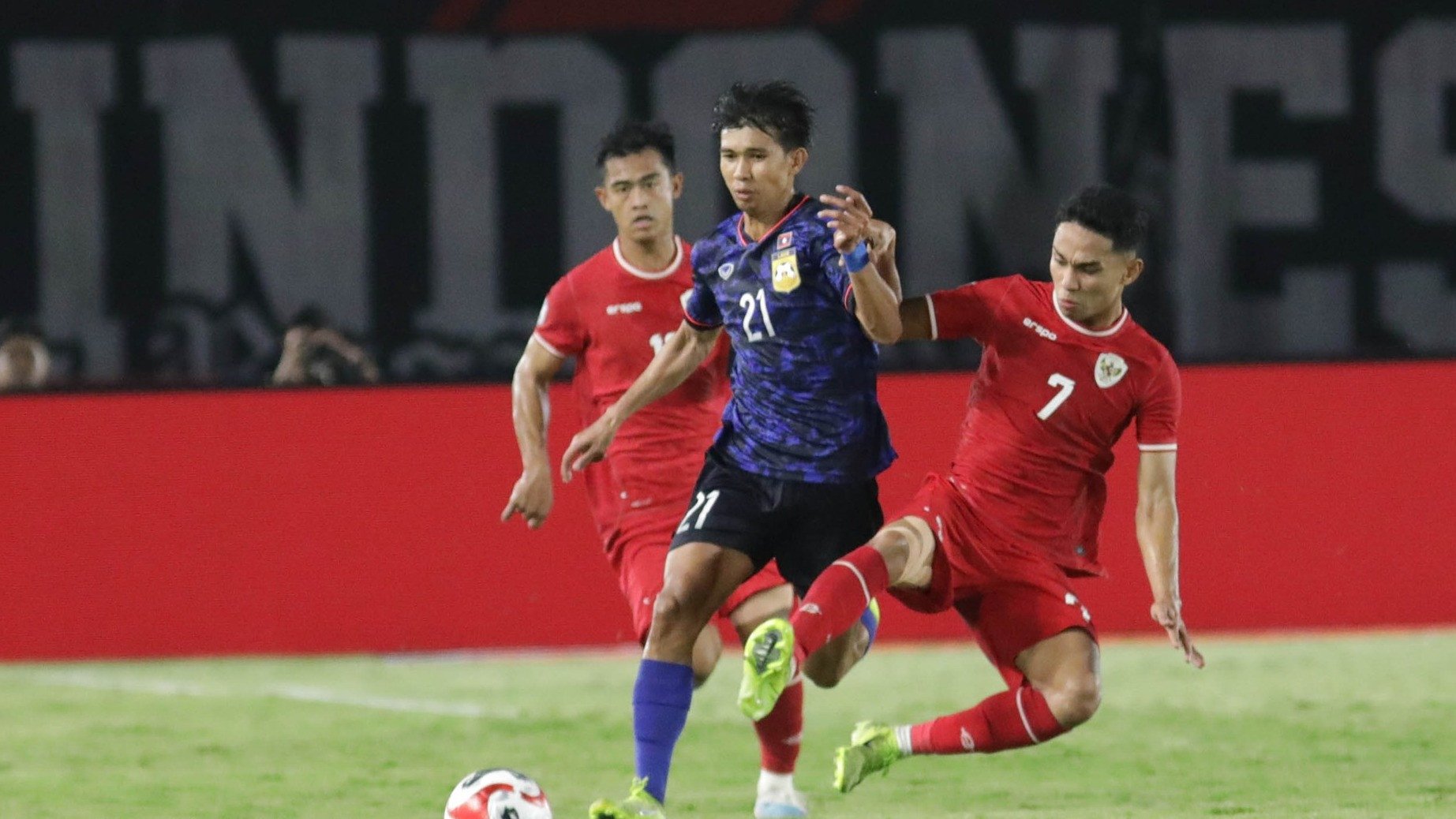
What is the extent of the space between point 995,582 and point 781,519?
0.58 m

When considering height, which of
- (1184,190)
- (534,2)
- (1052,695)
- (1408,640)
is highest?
(534,2)

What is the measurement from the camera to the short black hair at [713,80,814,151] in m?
5.62

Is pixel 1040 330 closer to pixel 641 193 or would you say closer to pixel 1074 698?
pixel 1074 698

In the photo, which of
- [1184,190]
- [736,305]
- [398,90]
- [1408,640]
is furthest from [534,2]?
[736,305]

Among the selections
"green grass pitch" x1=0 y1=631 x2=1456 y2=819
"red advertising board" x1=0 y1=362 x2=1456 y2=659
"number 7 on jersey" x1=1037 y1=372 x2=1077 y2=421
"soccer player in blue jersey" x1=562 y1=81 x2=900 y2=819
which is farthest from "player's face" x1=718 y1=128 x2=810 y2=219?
"red advertising board" x1=0 y1=362 x2=1456 y2=659

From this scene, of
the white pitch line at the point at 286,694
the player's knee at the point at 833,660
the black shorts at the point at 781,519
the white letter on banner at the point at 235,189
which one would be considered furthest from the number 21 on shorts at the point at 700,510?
the white letter on banner at the point at 235,189

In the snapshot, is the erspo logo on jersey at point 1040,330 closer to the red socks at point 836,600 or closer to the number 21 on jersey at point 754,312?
the number 21 on jersey at point 754,312

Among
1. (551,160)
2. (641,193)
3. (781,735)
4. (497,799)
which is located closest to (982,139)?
(551,160)

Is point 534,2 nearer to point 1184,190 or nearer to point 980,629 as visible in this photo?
point 1184,190

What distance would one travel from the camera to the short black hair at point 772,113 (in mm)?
5625

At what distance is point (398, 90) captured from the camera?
11.9 m

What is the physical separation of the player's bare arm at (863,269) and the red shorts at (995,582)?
0.55 m

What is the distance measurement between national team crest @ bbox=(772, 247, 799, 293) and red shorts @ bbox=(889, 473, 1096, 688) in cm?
67

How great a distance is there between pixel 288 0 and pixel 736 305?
674 centimetres
